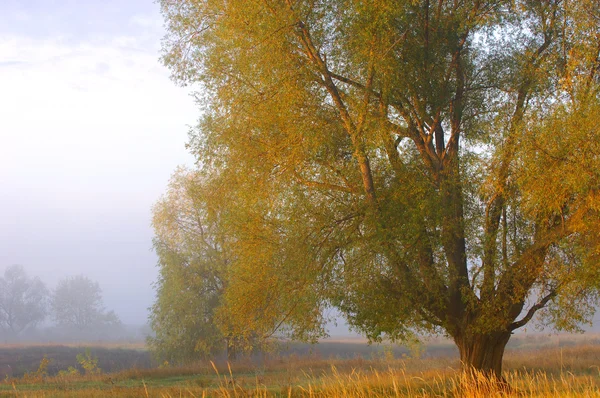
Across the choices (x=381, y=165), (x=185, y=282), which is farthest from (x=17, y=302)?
(x=381, y=165)

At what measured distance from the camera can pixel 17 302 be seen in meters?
110

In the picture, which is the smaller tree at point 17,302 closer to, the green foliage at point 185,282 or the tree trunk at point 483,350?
the green foliage at point 185,282

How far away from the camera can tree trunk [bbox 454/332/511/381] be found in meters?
16.1

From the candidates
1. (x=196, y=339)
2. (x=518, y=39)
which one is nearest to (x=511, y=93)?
(x=518, y=39)

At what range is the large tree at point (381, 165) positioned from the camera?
1434 cm

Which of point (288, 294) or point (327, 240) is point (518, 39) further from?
point (288, 294)

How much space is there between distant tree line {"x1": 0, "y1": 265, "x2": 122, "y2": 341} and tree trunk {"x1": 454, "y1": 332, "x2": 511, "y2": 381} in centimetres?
11026

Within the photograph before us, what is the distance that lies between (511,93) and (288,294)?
8.94 m

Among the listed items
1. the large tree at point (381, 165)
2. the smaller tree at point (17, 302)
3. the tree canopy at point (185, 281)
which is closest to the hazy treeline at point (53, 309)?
the smaller tree at point (17, 302)

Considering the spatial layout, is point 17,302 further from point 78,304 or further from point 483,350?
point 483,350

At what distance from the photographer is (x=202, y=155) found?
16.5m

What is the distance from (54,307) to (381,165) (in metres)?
120

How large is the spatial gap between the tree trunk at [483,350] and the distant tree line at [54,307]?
110 meters

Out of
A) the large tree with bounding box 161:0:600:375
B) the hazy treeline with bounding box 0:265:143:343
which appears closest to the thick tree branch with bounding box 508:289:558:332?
the large tree with bounding box 161:0:600:375
